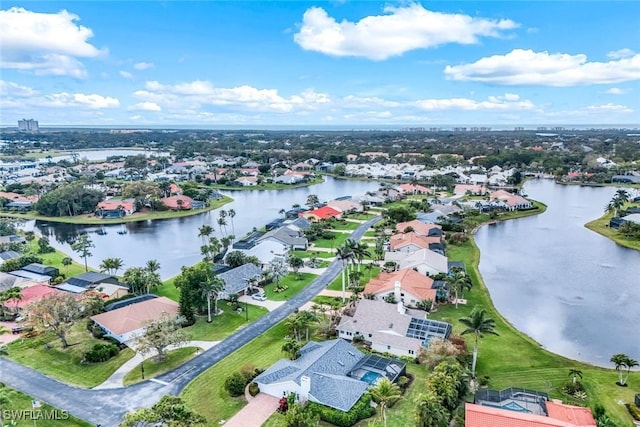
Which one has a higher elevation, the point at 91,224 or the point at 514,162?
the point at 514,162

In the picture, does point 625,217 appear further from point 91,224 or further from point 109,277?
point 91,224

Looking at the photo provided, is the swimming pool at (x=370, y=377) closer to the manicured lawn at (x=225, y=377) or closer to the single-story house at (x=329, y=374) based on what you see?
the single-story house at (x=329, y=374)

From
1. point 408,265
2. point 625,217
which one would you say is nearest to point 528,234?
point 625,217

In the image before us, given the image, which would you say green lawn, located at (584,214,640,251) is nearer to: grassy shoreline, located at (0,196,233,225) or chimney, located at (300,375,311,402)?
chimney, located at (300,375,311,402)

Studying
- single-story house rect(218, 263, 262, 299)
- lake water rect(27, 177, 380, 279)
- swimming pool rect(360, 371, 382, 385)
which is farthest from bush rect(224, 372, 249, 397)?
lake water rect(27, 177, 380, 279)

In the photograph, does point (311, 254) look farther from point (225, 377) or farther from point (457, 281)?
point (225, 377)

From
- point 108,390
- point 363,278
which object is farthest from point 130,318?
point 363,278
